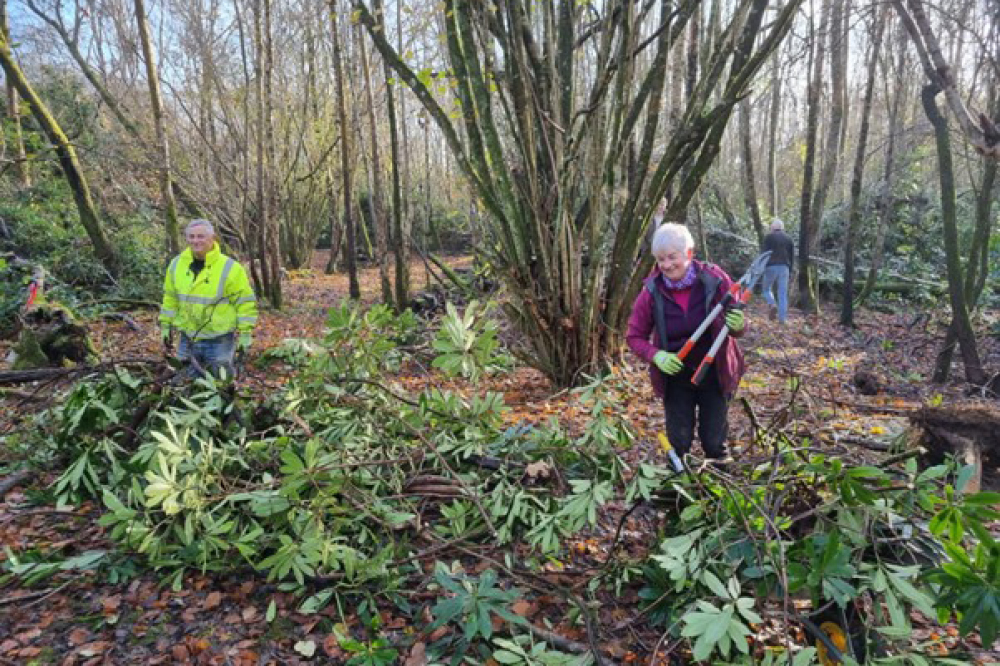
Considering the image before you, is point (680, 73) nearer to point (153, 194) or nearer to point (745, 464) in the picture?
point (745, 464)

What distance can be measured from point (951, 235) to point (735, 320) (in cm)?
429

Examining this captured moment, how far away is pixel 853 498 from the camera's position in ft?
6.09

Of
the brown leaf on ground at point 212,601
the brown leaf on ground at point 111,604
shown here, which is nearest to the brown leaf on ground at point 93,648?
the brown leaf on ground at point 111,604

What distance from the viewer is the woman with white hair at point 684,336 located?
2.87 meters

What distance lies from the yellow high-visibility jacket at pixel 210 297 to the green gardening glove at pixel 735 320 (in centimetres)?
310

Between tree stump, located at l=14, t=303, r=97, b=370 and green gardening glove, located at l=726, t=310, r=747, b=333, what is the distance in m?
5.94

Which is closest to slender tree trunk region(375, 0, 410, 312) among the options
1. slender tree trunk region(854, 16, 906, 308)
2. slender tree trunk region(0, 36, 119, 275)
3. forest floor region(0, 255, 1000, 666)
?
slender tree trunk region(0, 36, 119, 275)

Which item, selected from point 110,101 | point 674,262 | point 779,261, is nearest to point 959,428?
point 674,262

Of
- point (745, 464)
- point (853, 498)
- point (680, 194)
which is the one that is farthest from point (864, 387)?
point (853, 498)

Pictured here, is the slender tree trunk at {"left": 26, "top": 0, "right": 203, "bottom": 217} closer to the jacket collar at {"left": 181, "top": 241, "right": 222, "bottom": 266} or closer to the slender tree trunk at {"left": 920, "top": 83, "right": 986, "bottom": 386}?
the jacket collar at {"left": 181, "top": 241, "right": 222, "bottom": 266}

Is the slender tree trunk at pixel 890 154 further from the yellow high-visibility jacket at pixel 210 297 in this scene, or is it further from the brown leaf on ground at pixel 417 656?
the brown leaf on ground at pixel 417 656

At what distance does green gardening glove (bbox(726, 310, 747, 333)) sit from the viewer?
2.77m

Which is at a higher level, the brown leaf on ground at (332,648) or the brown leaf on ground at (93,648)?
the brown leaf on ground at (93,648)

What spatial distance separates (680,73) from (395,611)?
27.0 ft
